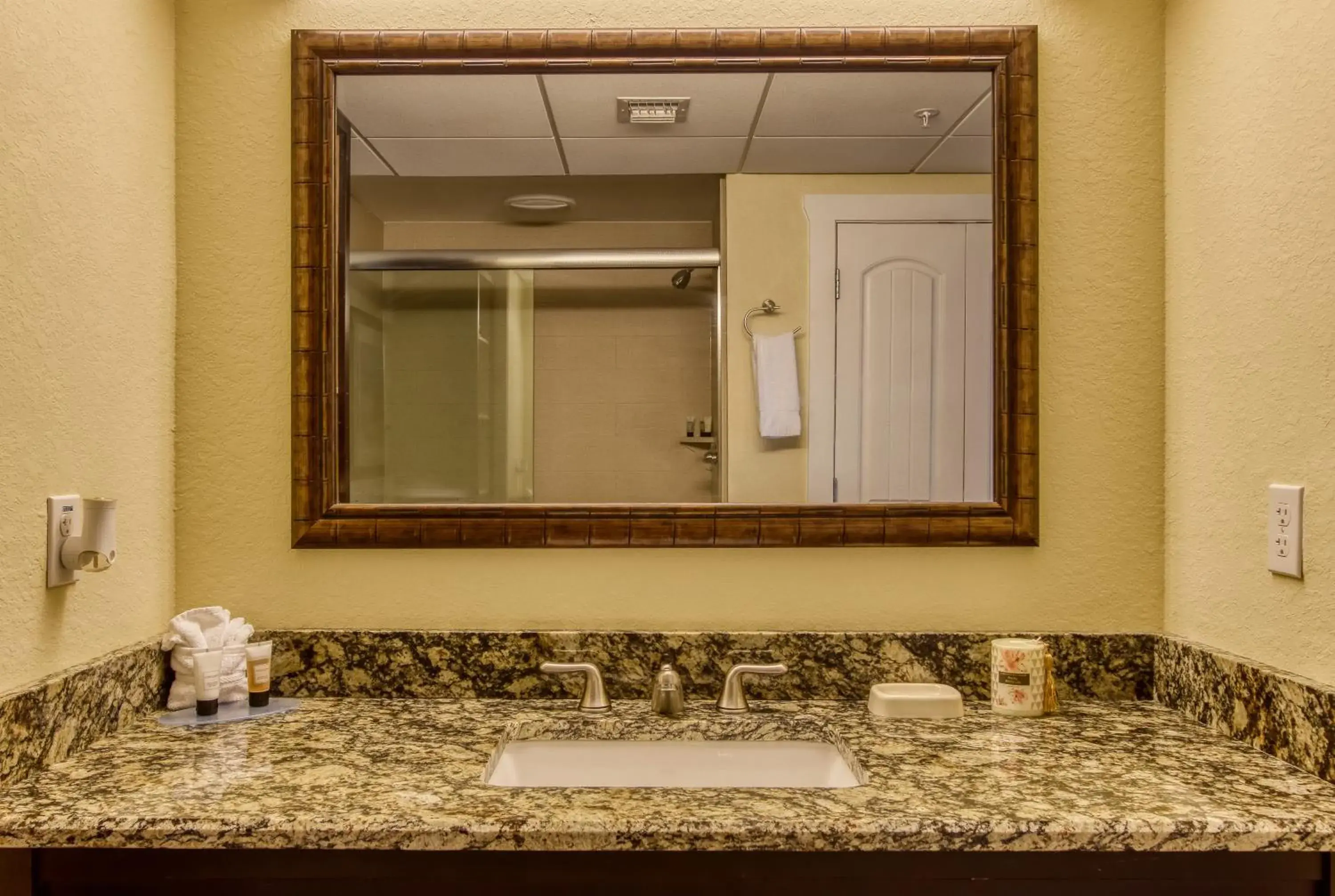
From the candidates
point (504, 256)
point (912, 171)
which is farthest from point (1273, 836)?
point (504, 256)

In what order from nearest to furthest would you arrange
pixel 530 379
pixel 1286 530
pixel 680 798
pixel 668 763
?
1. pixel 680 798
2. pixel 1286 530
3. pixel 668 763
4. pixel 530 379

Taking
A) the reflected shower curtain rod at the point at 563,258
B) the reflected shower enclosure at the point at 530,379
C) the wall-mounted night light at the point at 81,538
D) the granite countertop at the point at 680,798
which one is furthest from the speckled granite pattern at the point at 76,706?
the reflected shower curtain rod at the point at 563,258

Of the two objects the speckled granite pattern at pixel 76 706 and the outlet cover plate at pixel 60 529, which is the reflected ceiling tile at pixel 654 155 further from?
the speckled granite pattern at pixel 76 706

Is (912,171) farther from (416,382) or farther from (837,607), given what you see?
(416,382)

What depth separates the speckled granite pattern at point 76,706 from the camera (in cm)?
107

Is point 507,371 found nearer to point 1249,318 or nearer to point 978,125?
point 978,125

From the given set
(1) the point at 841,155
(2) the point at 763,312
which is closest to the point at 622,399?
(2) the point at 763,312

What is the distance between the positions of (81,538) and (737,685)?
0.89 meters

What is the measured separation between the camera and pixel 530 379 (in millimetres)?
1444

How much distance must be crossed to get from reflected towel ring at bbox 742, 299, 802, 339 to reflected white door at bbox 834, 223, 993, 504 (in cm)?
9

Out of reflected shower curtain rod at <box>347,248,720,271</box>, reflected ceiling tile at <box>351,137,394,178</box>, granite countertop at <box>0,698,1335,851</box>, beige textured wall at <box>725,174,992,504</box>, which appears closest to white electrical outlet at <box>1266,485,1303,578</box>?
granite countertop at <box>0,698,1335,851</box>

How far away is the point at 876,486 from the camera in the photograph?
146 cm

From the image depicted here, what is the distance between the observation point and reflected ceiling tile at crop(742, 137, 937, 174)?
1469 millimetres

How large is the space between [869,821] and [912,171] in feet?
3.15
